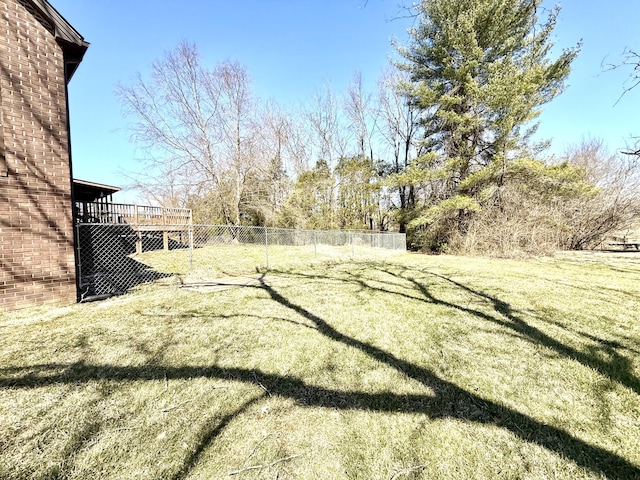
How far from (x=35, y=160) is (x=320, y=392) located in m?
5.97

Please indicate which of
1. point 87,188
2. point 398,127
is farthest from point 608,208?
point 87,188

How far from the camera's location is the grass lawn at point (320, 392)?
5.66ft

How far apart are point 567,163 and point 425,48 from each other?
9328 mm

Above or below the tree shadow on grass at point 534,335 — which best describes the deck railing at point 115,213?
above

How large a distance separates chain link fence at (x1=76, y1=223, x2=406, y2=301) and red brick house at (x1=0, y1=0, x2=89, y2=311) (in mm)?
472

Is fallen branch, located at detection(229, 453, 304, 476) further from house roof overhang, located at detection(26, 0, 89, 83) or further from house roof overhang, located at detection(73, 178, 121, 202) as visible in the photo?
house roof overhang, located at detection(73, 178, 121, 202)

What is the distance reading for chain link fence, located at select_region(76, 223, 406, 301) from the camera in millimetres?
6952

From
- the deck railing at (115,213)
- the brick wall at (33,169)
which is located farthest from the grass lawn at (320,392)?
the deck railing at (115,213)

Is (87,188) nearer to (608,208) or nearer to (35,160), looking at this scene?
(35,160)

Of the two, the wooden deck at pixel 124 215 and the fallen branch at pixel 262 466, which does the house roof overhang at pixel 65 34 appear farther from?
the fallen branch at pixel 262 466

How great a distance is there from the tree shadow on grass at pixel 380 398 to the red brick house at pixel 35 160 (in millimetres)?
2605

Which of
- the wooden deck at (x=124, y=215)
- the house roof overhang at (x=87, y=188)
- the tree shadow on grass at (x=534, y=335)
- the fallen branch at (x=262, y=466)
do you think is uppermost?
the house roof overhang at (x=87, y=188)

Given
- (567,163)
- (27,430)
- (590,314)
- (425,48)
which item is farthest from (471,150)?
(27,430)

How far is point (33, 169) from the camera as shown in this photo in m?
4.55
